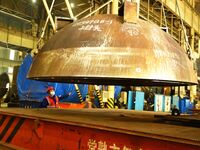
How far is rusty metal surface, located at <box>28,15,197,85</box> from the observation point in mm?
3510

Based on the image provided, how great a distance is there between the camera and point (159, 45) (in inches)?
149

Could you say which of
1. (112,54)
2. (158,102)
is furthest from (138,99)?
(112,54)

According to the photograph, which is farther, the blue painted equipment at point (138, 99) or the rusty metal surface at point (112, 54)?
the blue painted equipment at point (138, 99)

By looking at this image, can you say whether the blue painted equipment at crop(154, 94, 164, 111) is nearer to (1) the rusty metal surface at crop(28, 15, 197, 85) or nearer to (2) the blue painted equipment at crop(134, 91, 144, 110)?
(2) the blue painted equipment at crop(134, 91, 144, 110)

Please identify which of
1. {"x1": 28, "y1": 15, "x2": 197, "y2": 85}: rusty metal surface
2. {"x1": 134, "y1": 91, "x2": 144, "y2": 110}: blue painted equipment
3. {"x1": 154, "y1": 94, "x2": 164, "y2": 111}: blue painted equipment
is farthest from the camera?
{"x1": 154, "y1": 94, "x2": 164, "y2": 111}: blue painted equipment

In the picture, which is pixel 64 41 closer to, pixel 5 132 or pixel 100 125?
pixel 100 125

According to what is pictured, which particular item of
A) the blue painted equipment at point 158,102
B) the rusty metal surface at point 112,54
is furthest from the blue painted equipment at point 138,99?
the rusty metal surface at point 112,54

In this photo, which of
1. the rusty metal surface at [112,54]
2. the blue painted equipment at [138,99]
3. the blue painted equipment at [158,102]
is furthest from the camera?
the blue painted equipment at [158,102]

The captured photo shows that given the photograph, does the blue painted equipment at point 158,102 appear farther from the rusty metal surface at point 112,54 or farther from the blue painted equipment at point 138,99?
the rusty metal surface at point 112,54

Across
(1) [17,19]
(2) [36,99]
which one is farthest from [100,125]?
(1) [17,19]

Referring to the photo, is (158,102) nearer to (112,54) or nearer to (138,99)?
(138,99)

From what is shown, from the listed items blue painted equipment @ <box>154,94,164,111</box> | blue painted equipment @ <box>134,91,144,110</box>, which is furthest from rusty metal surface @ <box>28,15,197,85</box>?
blue painted equipment @ <box>154,94,164,111</box>

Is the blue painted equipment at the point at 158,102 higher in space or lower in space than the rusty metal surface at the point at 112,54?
lower

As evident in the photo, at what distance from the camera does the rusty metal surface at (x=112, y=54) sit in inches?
138
